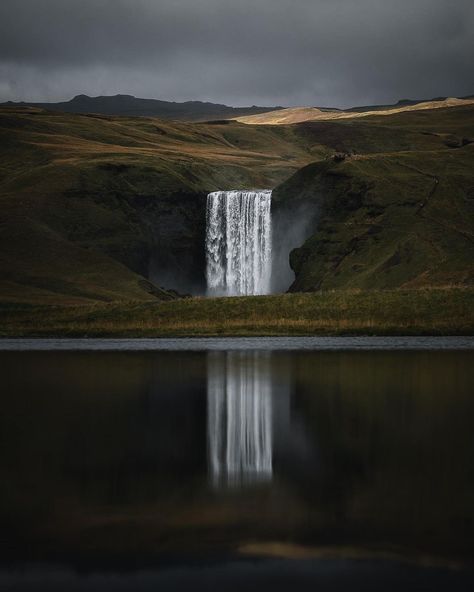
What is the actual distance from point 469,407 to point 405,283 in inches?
2614

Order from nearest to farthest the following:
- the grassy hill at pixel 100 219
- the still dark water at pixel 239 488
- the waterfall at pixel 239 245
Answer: the still dark water at pixel 239 488 → the grassy hill at pixel 100 219 → the waterfall at pixel 239 245

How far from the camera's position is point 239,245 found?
414ft

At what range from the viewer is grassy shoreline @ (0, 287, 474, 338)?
73.8m

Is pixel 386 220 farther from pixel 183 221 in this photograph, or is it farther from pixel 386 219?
pixel 183 221

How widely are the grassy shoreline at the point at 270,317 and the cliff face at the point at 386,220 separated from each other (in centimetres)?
1431

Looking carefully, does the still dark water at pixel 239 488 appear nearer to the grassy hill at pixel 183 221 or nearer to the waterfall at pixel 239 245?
the grassy hill at pixel 183 221

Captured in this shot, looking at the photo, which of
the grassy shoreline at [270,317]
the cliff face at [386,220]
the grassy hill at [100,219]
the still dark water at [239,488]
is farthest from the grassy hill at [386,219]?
the still dark water at [239,488]

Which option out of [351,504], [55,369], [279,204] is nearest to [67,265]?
[279,204]

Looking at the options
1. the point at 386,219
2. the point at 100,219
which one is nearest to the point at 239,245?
the point at 100,219

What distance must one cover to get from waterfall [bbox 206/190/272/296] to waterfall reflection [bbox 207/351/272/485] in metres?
76.0

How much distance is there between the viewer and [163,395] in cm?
3409

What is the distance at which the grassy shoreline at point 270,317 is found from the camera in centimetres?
7381

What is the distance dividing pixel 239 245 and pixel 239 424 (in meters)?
99.8

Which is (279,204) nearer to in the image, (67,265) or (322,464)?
(67,265)
